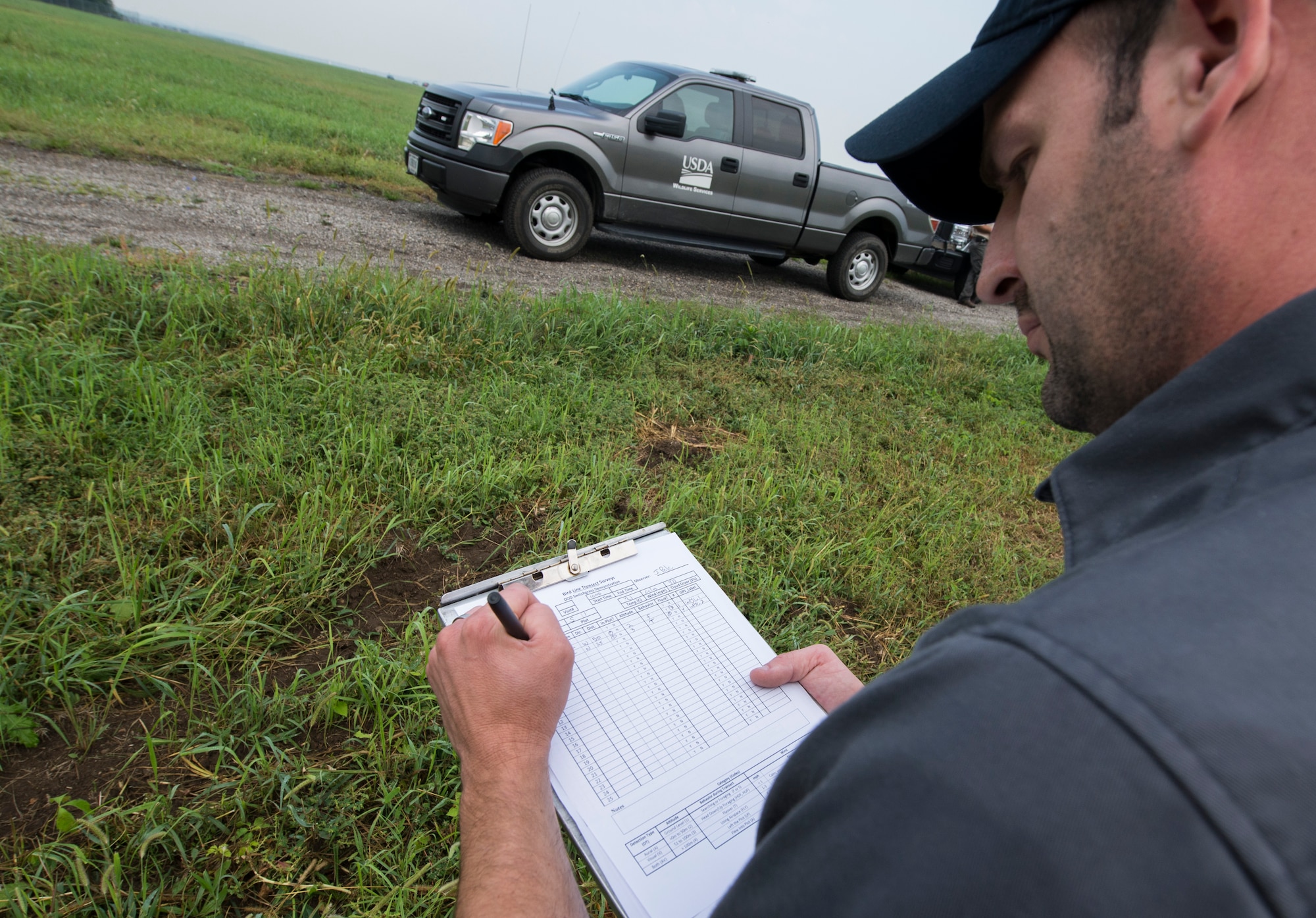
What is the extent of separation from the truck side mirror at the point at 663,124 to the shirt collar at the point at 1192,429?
6.08m

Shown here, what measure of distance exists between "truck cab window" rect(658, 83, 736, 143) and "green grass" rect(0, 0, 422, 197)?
3.07 meters

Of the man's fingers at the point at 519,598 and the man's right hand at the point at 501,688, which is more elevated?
the man's fingers at the point at 519,598

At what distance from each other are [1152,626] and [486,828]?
0.89 meters

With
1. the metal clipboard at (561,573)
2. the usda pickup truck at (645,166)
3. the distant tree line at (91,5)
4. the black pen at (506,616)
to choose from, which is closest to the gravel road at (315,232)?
the usda pickup truck at (645,166)

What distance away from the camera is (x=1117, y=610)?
48 centimetres

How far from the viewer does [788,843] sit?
500 mm

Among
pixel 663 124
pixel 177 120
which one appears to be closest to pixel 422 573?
pixel 663 124

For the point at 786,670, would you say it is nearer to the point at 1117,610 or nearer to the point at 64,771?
the point at 1117,610

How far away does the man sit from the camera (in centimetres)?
40

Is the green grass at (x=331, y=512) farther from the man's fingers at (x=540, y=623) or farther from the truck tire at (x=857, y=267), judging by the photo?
the truck tire at (x=857, y=267)

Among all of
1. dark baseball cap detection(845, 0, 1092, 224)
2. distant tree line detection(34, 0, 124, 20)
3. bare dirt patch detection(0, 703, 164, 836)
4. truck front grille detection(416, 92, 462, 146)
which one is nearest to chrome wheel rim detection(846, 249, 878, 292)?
truck front grille detection(416, 92, 462, 146)

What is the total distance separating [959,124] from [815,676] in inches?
38.9

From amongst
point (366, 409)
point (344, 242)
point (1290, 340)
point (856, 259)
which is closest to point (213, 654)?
point (366, 409)

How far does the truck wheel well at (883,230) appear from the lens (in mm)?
8047
